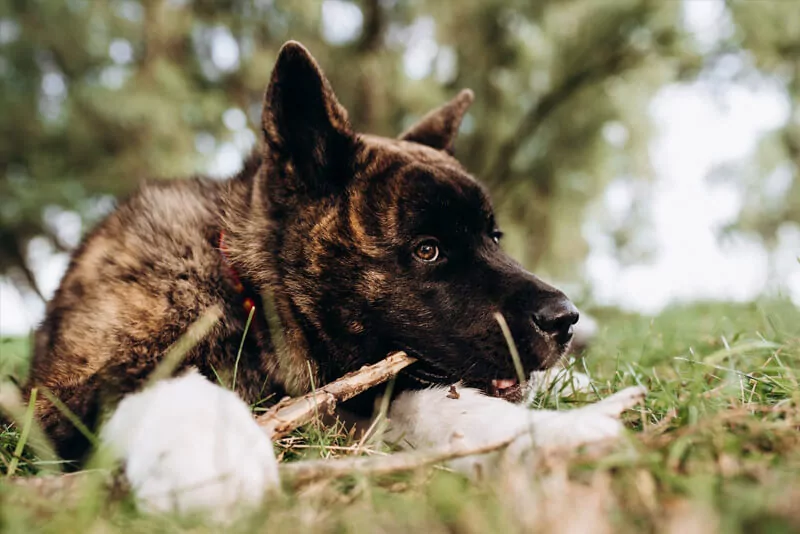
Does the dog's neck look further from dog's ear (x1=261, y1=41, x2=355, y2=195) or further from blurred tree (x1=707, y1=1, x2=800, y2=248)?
blurred tree (x1=707, y1=1, x2=800, y2=248)

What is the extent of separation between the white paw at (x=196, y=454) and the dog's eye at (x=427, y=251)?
1080 mm

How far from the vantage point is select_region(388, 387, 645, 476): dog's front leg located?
154 cm

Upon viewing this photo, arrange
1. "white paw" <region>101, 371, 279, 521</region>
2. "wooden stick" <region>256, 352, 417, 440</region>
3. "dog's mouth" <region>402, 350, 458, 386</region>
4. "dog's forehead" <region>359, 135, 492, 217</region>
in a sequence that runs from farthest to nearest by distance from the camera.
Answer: "dog's forehead" <region>359, 135, 492, 217</region> < "dog's mouth" <region>402, 350, 458, 386</region> < "wooden stick" <region>256, 352, 417, 440</region> < "white paw" <region>101, 371, 279, 521</region>

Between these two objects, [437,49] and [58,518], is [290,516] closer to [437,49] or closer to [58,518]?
[58,518]

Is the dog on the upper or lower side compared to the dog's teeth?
upper

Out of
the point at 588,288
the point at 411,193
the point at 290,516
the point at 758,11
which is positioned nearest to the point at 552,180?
the point at 758,11

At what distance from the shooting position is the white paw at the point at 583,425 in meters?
1.50

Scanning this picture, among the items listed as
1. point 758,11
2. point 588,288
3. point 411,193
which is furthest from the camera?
point 758,11

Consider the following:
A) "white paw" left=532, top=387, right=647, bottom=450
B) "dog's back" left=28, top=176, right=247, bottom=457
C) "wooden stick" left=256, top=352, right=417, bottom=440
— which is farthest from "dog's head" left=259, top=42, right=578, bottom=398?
"white paw" left=532, top=387, right=647, bottom=450

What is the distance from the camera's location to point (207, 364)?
2242mm

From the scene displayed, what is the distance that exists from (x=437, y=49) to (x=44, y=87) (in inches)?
309

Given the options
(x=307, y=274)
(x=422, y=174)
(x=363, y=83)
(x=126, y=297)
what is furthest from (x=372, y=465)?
(x=363, y=83)

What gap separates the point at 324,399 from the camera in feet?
6.48

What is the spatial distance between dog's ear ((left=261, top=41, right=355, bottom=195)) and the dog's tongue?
1.08 metres
